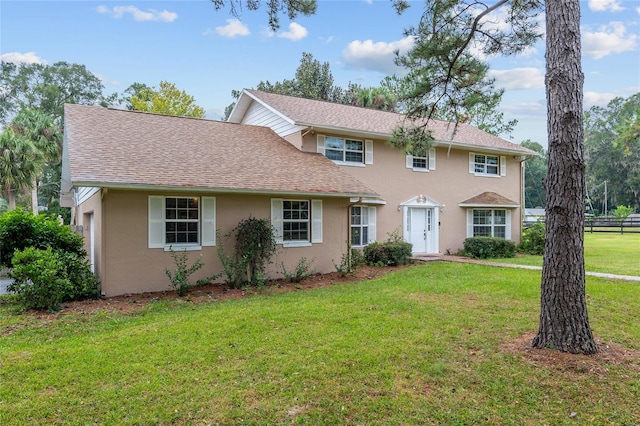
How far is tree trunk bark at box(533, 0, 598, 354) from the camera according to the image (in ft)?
15.8

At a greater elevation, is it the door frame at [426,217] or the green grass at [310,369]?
the door frame at [426,217]

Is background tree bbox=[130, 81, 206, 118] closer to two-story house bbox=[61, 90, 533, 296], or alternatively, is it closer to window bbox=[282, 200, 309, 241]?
two-story house bbox=[61, 90, 533, 296]

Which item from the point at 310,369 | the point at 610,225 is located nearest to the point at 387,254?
the point at 310,369

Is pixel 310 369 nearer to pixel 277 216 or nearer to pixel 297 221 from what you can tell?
pixel 277 216

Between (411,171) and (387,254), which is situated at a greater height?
(411,171)

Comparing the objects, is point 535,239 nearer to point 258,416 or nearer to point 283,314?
point 283,314

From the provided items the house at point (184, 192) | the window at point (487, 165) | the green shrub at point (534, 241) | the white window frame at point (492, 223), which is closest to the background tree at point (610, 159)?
the green shrub at point (534, 241)

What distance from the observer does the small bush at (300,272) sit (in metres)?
10.5

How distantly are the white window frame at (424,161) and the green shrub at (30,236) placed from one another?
450 inches

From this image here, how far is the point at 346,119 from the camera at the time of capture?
14.9 metres

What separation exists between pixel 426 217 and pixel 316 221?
636 centimetres

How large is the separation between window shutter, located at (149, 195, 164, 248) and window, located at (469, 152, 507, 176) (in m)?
13.2

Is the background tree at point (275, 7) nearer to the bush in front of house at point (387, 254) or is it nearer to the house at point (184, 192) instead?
the house at point (184, 192)

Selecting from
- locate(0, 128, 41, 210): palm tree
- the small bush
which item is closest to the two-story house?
the small bush
